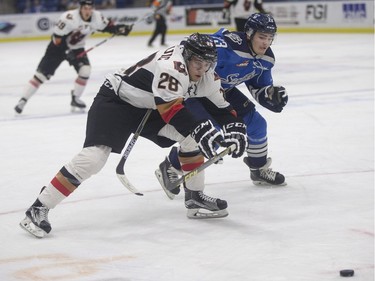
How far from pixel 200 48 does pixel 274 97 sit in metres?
0.90

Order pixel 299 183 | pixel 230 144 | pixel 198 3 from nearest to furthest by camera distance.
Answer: pixel 230 144 → pixel 299 183 → pixel 198 3

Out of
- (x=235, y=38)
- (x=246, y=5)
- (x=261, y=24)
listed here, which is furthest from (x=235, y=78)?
(x=246, y=5)

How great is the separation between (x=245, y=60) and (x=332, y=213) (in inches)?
33.8

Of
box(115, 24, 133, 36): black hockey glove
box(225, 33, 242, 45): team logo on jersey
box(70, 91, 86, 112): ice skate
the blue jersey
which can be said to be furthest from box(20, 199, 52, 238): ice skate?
box(115, 24, 133, 36): black hockey glove

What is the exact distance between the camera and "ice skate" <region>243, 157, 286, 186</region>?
4.34 m

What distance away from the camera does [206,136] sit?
3.37 m

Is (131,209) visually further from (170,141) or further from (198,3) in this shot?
(198,3)

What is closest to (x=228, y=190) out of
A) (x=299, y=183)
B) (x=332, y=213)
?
(x=299, y=183)

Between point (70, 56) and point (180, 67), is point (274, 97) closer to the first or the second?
point (180, 67)

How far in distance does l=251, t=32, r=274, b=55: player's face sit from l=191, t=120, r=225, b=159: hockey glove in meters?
0.69

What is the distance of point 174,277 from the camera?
2.91 meters

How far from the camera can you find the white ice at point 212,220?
9.95 feet

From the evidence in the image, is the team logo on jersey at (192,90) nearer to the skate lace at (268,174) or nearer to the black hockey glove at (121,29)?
the skate lace at (268,174)

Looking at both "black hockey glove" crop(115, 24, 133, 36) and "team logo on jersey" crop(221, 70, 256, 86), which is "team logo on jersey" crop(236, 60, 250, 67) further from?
"black hockey glove" crop(115, 24, 133, 36)
